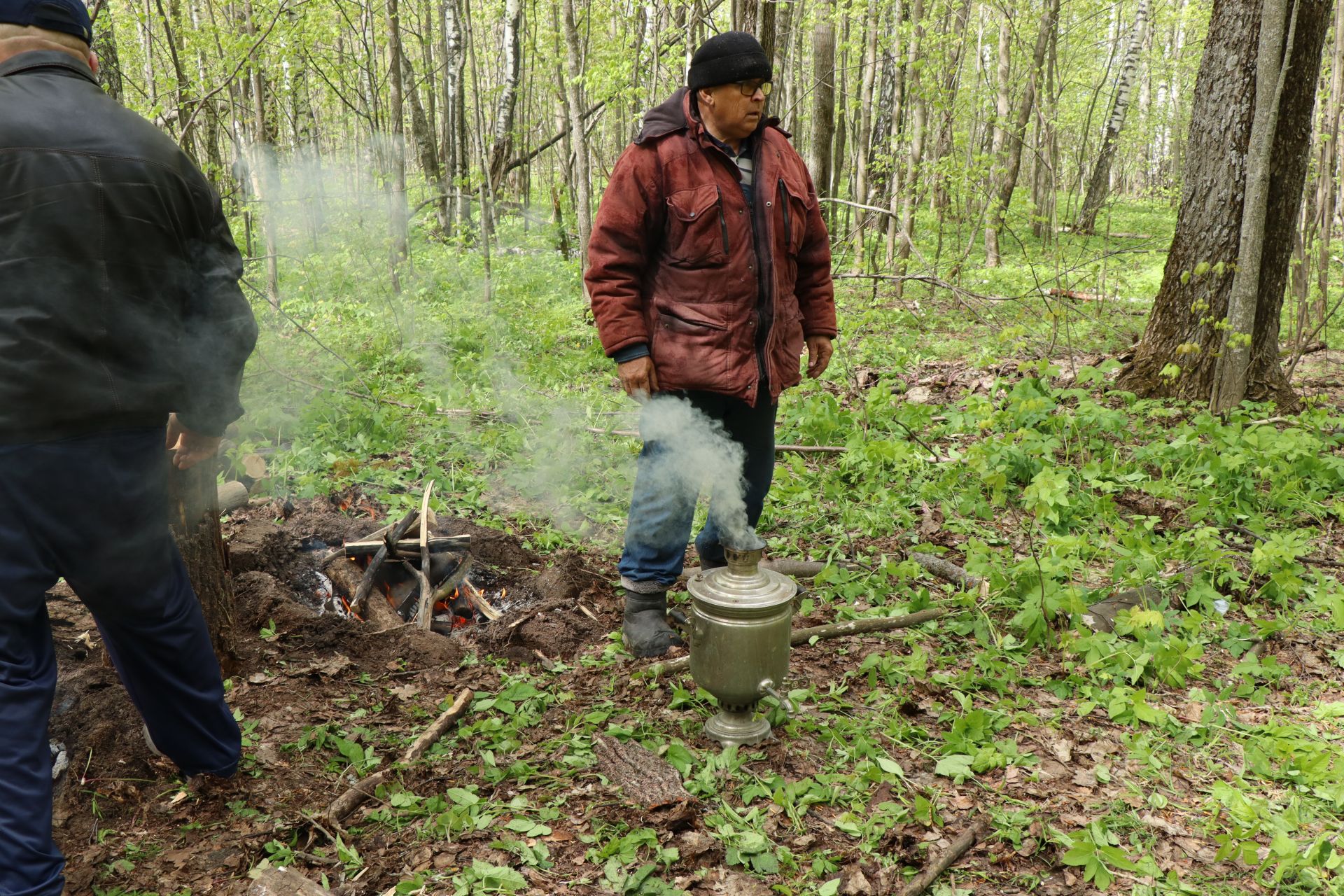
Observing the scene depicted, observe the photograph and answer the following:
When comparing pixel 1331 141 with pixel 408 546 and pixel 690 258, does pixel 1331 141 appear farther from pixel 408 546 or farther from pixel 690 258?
pixel 408 546

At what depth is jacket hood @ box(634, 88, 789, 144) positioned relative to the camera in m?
3.12

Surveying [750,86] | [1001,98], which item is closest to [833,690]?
[750,86]

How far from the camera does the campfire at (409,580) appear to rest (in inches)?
157

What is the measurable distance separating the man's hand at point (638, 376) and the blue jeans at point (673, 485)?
0.08 metres

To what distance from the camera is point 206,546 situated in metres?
2.98

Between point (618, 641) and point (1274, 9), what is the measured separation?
5349 millimetres

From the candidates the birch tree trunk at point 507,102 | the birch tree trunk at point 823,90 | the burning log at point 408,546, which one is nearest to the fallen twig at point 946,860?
the burning log at point 408,546

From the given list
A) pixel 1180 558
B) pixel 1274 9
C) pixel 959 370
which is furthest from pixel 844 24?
pixel 1180 558

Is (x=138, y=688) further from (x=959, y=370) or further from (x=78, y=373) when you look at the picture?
(x=959, y=370)

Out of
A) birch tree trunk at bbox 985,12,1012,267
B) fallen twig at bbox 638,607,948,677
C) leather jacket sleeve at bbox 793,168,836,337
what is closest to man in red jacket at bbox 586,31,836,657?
leather jacket sleeve at bbox 793,168,836,337

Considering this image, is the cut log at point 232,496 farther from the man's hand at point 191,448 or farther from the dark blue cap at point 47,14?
the dark blue cap at point 47,14

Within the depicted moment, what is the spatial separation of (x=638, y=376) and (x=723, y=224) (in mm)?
648

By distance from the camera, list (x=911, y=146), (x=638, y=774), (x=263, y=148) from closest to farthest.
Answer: (x=638, y=774)
(x=263, y=148)
(x=911, y=146)

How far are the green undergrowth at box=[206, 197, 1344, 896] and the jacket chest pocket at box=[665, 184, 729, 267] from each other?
1.66 meters
